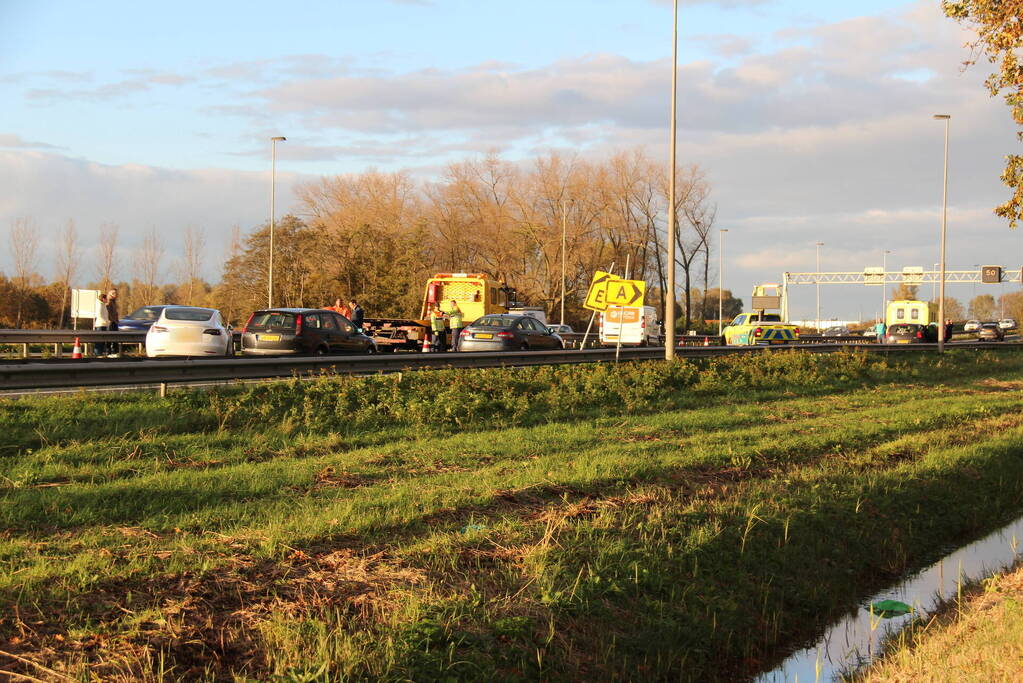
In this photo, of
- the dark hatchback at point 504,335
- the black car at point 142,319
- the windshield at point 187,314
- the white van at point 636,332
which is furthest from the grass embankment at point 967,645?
the black car at point 142,319

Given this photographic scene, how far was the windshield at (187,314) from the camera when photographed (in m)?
20.8

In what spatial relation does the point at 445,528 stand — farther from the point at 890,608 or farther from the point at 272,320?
the point at 272,320

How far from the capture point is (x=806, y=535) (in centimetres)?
861

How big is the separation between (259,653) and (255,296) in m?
49.3

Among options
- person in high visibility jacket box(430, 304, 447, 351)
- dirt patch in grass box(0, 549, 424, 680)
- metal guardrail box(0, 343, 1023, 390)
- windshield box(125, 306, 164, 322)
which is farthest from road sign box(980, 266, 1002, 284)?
dirt patch in grass box(0, 549, 424, 680)

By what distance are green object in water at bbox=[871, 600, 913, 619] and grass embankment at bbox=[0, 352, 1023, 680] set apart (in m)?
0.30

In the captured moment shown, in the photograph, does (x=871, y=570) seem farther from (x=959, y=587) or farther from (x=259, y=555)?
(x=259, y=555)

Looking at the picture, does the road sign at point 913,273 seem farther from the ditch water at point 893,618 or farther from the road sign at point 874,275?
the ditch water at point 893,618

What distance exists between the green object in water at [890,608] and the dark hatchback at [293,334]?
1502 centimetres

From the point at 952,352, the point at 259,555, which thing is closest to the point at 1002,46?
the point at 259,555

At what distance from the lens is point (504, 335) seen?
2630 cm

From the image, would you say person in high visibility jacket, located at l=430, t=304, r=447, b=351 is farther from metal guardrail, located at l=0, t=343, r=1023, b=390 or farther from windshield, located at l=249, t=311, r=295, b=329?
windshield, located at l=249, t=311, r=295, b=329

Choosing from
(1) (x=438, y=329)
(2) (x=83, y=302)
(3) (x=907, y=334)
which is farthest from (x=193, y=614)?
(3) (x=907, y=334)

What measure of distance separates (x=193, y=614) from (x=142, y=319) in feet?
90.3
